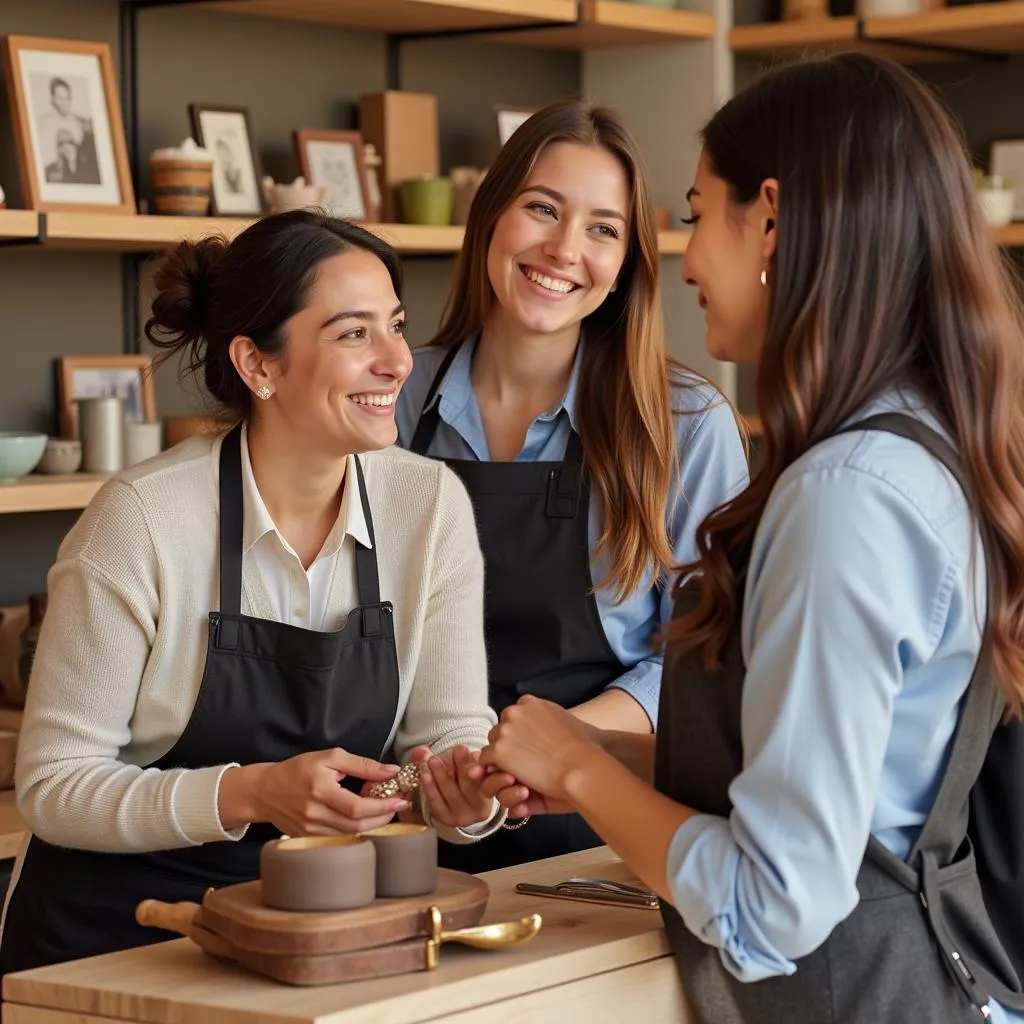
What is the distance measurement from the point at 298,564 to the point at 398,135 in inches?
73.8

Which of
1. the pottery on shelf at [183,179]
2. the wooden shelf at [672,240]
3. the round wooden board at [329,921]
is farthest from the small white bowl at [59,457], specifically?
the round wooden board at [329,921]

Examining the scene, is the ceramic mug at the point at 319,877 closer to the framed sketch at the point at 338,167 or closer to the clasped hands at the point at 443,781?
the clasped hands at the point at 443,781

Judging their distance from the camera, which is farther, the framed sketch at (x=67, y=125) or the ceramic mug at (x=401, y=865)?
the framed sketch at (x=67, y=125)

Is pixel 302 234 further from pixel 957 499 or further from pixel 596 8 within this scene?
pixel 596 8

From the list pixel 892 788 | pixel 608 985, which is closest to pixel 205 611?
pixel 608 985

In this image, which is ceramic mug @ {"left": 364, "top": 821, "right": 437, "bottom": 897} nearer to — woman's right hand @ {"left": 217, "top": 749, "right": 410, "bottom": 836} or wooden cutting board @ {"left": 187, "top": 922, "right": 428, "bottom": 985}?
wooden cutting board @ {"left": 187, "top": 922, "right": 428, "bottom": 985}

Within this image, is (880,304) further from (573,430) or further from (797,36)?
(797,36)

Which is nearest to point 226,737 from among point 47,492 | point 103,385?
point 47,492

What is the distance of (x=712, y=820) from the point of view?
57.2 inches

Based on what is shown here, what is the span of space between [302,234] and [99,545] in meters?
0.47

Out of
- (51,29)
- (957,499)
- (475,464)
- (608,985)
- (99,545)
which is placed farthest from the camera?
(51,29)

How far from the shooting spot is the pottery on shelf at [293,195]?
3482 millimetres

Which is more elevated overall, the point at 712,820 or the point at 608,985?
the point at 712,820

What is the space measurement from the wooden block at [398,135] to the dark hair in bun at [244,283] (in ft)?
4.92
